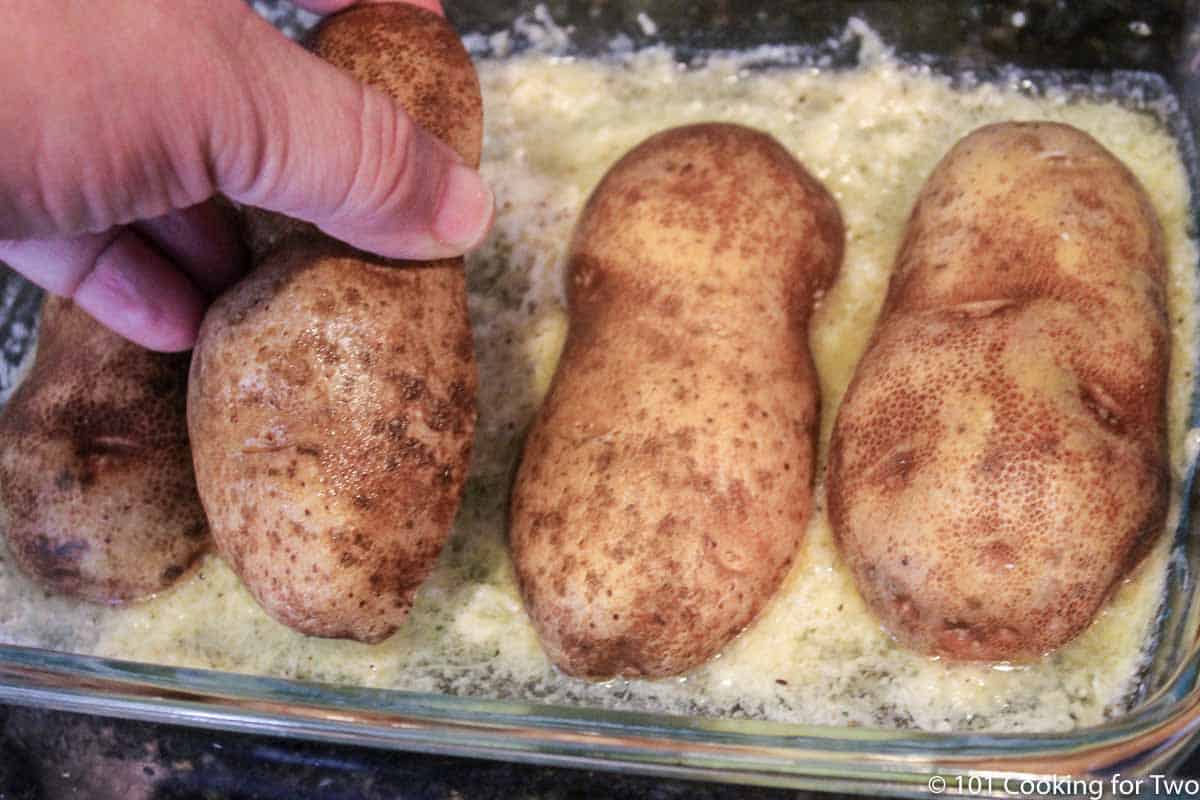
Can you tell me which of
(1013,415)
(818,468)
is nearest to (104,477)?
(818,468)

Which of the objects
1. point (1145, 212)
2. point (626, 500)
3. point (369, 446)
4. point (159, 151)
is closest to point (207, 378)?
point (369, 446)

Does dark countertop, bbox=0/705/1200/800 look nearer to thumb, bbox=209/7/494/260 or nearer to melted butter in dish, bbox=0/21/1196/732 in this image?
melted butter in dish, bbox=0/21/1196/732

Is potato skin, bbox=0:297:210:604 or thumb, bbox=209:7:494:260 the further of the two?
potato skin, bbox=0:297:210:604

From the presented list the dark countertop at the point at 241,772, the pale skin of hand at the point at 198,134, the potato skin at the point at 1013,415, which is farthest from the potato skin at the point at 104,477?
the potato skin at the point at 1013,415

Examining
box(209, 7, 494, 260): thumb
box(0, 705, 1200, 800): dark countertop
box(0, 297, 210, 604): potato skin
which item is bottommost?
box(0, 705, 1200, 800): dark countertop

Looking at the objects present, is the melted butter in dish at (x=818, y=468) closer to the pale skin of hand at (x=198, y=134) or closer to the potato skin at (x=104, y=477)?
the potato skin at (x=104, y=477)

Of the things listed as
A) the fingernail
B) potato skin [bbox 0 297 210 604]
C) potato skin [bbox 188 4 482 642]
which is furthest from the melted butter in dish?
the fingernail

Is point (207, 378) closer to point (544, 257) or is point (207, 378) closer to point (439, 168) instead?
point (439, 168)
